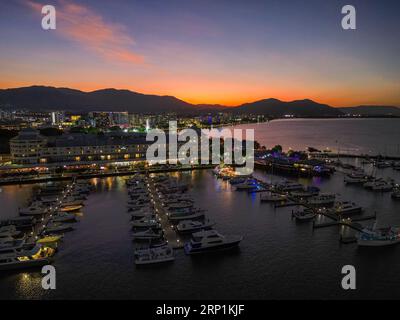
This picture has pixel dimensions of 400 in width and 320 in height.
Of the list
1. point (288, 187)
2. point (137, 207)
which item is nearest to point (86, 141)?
point (137, 207)

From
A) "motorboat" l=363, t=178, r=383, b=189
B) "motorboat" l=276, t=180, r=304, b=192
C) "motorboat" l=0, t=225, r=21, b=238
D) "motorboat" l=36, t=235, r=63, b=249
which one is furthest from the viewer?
"motorboat" l=363, t=178, r=383, b=189

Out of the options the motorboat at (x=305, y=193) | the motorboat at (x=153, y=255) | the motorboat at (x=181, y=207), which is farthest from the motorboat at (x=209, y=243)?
the motorboat at (x=305, y=193)

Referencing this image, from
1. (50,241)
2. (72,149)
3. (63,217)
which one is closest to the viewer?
(50,241)

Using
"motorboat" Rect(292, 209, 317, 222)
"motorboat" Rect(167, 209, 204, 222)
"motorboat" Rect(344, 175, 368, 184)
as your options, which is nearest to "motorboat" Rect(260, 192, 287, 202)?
"motorboat" Rect(292, 209, 317, 222)

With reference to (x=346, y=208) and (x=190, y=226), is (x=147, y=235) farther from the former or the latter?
(x=346, y=208)

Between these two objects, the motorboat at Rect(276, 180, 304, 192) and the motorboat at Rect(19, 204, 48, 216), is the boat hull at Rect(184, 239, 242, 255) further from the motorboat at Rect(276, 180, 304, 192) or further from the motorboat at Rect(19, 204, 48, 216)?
the motorboat at Rect(276, 180, 304, 192)

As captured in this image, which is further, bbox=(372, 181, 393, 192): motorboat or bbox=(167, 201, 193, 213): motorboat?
bbox=(372, 181, 393, 192): motorboat
